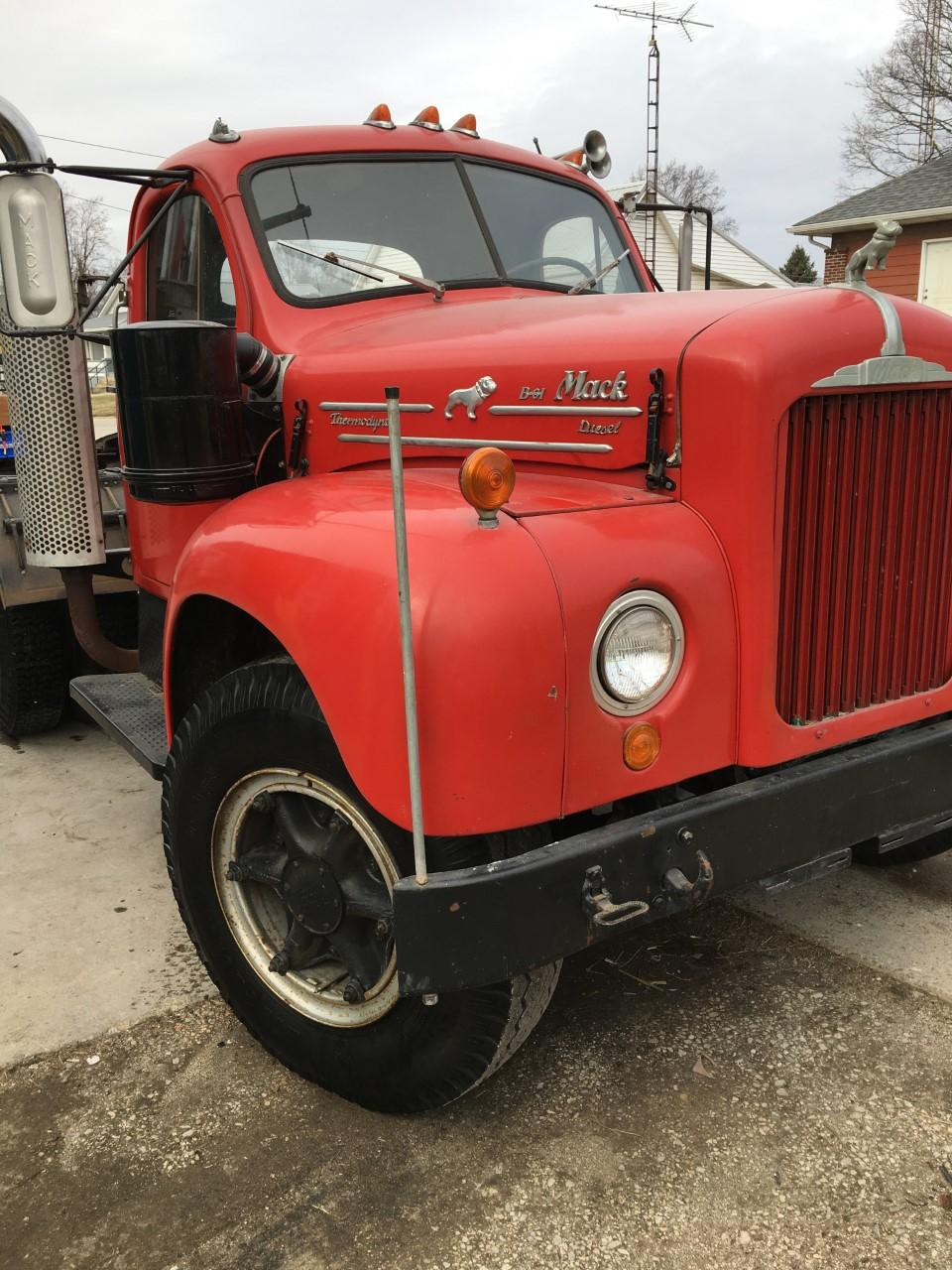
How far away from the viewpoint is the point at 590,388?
2.35m

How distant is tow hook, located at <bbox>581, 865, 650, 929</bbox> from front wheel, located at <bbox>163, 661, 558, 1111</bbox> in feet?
0.68

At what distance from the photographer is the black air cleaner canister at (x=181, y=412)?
2.89m

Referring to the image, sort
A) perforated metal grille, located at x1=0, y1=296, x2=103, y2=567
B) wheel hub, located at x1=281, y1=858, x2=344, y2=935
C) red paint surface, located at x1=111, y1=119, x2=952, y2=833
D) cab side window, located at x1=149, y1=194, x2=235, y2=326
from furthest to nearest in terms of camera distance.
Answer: perforated metal grille, located at x1=0, y1=296, x2=103, y2=567 < cab side window, located at x1=149, y1=194, x2=235, y2=326 < wheel hub, located at x1=281, y1=858, x2=344, y2=935 < red paint surface, located at x1=111, y1=119, x2=952, y2=833

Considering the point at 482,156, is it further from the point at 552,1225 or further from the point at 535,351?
the point at 552,1225

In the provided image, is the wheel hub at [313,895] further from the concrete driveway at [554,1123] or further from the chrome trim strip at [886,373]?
the chrome trim strip at [886,373]

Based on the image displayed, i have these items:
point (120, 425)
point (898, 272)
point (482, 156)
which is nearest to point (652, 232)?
point (482, 156)

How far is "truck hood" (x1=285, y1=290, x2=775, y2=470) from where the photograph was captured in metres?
2.30

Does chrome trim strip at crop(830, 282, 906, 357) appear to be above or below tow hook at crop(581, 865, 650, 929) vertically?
above

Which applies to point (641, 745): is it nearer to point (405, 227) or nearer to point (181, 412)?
point (181, 412)

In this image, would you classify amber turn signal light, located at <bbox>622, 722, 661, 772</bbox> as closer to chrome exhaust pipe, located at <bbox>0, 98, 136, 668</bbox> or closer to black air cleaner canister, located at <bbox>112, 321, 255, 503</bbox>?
black air cleaner canister, located at <bbox>112, 321, 255, 503</bbox>

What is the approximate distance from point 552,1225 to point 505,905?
0.70 m

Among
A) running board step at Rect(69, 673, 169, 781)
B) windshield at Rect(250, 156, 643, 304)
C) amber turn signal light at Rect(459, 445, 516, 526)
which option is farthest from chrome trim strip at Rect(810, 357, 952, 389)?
running board step at Rect(69, 673, 169, 781)

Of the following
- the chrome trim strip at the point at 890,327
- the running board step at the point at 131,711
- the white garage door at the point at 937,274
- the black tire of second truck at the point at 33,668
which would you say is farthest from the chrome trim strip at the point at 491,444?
the white garage door at the point at 937,274

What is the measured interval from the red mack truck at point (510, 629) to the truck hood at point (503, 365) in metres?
0.01
